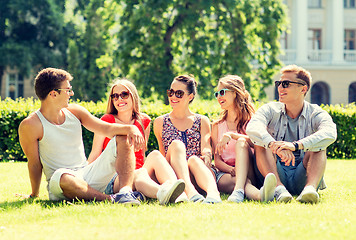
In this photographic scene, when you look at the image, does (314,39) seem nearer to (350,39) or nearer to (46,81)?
(350,39)

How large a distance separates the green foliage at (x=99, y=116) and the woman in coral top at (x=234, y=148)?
3477 mm

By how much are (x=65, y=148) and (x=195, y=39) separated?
1248 centimetres

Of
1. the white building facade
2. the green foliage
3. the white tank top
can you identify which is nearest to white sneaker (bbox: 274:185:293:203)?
the white tank top

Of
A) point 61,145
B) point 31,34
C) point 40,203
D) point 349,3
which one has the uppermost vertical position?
point 349,3

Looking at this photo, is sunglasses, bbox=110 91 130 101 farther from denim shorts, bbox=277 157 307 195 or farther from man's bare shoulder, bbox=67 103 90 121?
denim shorts, bbox=277 157 307 195

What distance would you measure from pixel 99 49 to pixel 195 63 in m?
10.2

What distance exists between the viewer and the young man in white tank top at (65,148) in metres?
4.64

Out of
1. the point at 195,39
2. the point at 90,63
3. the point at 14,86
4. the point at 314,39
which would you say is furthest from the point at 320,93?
the point at 14,86

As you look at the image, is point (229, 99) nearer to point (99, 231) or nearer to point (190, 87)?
point (190, 87)

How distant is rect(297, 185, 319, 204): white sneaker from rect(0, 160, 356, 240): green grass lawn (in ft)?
0.25

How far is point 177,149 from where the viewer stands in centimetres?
508

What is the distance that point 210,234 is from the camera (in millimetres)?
3299

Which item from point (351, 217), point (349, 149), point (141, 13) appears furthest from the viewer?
point (141, 13)

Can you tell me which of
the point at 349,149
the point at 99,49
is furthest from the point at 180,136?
the point at 99,49
